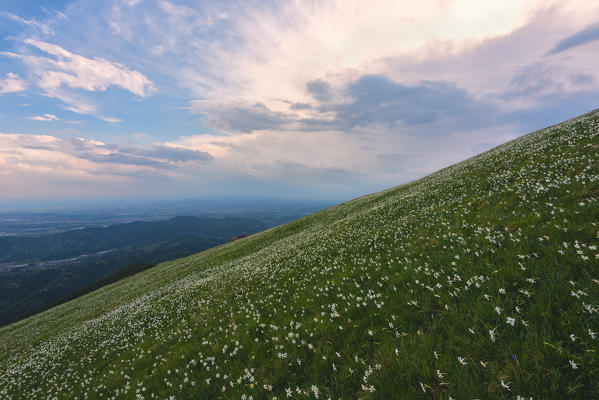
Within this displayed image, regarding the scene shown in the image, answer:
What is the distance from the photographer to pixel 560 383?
2736 millimetres

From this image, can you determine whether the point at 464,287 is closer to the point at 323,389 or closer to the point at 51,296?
the point at 323,389

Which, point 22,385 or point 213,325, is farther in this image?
point 22,385

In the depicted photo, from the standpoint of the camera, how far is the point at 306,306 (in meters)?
7.76

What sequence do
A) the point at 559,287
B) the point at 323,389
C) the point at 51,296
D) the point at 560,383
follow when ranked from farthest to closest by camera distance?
the point at 51,296 < the point at 323,389 < the point at 559,287 < the point at 560,383

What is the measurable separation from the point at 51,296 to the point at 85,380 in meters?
253

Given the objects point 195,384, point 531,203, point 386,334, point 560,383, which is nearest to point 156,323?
point 195,384

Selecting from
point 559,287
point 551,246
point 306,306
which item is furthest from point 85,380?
point 551,246

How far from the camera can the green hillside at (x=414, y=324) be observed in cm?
331

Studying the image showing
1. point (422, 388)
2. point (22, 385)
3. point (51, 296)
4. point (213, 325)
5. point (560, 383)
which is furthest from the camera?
point (51, 296)

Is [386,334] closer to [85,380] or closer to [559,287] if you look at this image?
[559,287]

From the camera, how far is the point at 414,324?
476 cm

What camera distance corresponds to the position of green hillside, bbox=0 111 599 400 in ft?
10.8

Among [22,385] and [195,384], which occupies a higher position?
[195,384]

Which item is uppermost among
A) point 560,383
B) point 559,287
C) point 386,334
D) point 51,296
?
point 559,287
